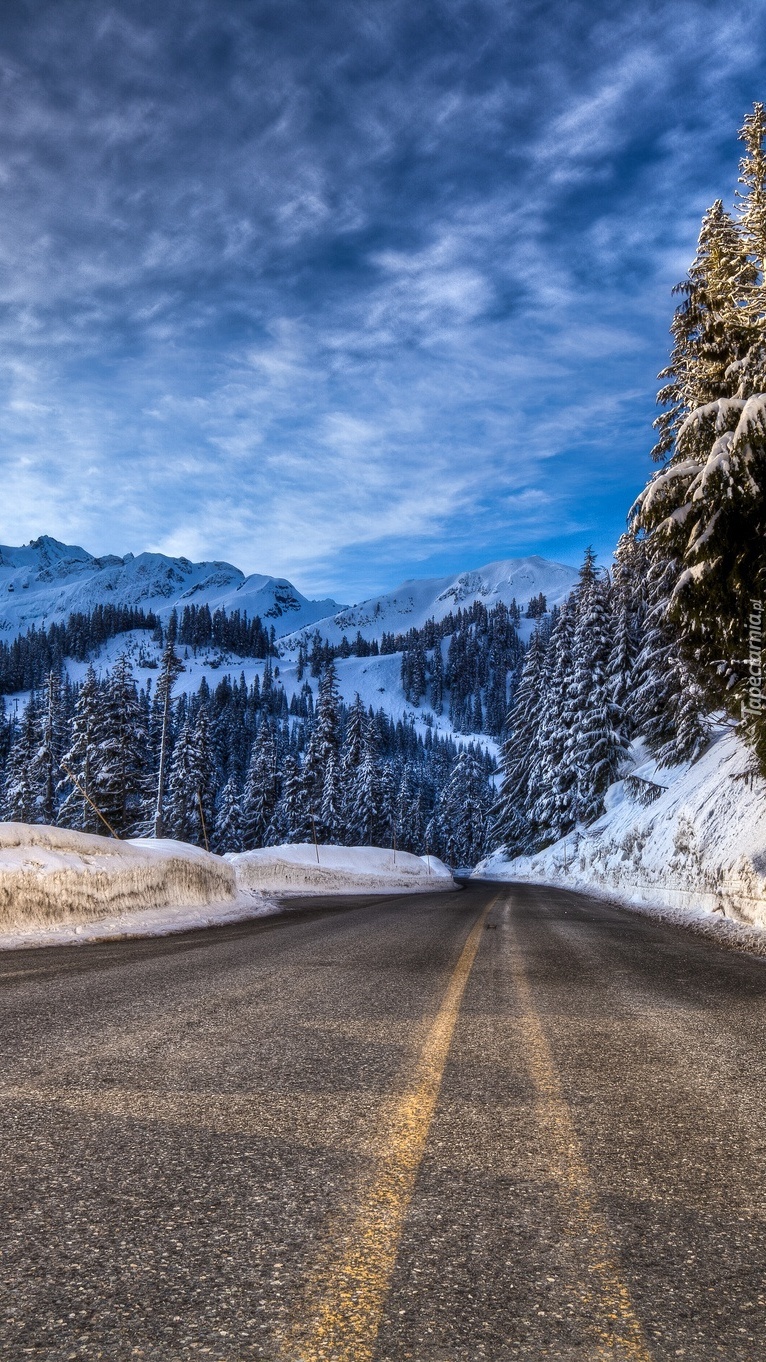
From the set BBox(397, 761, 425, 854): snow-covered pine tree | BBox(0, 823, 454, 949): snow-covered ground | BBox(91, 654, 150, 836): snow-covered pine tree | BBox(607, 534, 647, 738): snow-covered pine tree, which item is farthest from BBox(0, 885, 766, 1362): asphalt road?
BBox(397, 761, 425, 854): snow-covered pine tree

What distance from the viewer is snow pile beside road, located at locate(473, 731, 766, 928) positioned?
12992mm

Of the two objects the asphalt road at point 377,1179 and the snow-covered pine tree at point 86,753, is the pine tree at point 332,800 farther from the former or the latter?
the asphalt road at point 377,1179

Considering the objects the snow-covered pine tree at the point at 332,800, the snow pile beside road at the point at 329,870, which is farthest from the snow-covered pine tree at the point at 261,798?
the snow pile beside road at the point at 329,870

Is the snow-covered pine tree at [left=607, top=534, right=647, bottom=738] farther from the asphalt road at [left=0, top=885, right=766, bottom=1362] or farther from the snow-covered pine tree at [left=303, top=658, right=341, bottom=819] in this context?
the asphalt road at [left=0, top=885, right=766, bottom=1362]

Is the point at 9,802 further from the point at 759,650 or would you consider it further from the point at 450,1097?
the point at 450,1097

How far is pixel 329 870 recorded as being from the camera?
31484mm

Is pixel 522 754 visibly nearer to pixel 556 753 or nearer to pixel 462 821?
pixel 556 753

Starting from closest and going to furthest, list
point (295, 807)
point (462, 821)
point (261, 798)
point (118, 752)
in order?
1. point (118, 752)
2. point (295, 807)
3. point (261, 798)
4. point (462, 821)

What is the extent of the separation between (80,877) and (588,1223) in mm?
9646

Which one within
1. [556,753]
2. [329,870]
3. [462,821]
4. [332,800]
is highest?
[556,753]

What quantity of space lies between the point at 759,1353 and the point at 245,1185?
1.35m

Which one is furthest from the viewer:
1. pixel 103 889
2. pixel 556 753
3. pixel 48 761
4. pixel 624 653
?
pixel 48 761

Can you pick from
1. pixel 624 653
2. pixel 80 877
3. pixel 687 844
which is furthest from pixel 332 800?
pixel 80 877

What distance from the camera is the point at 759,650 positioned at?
440 inches
